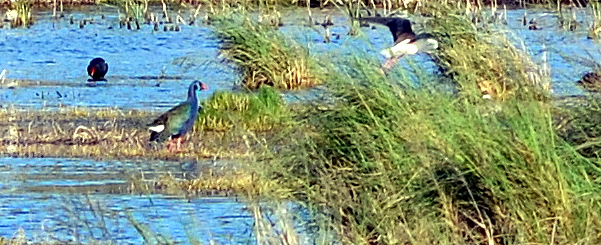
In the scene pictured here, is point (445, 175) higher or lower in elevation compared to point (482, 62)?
lower

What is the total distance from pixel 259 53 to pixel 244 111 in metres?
3.76

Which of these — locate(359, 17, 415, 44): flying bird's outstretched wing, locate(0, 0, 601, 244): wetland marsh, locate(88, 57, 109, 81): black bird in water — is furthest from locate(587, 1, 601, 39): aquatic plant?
locate(88, 57, 109, 81): black bird in water

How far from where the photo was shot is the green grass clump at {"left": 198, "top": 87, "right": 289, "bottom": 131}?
12922 mm

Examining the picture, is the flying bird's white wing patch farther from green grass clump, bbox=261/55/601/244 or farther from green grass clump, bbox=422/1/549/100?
green grass clump, bbox=261/55/601/244

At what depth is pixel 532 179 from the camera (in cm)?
617

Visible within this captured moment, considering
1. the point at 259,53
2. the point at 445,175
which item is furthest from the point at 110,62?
the point at 445,175

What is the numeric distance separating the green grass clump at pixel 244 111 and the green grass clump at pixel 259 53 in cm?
264

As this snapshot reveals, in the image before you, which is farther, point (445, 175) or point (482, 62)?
point (482, 62)

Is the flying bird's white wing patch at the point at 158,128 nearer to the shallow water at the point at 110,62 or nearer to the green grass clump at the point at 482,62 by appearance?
the green grass clump at the point at 482,62

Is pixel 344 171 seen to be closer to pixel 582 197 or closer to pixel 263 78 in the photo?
pixel 582 197

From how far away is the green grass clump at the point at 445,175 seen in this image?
614 centimetres

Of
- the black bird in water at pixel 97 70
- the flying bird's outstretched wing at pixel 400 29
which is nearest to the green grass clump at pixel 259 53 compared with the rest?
the black bird in water at pixel 97 70

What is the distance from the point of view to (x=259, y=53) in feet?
56.1

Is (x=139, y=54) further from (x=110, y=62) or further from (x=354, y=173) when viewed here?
(x=354, y=173)
